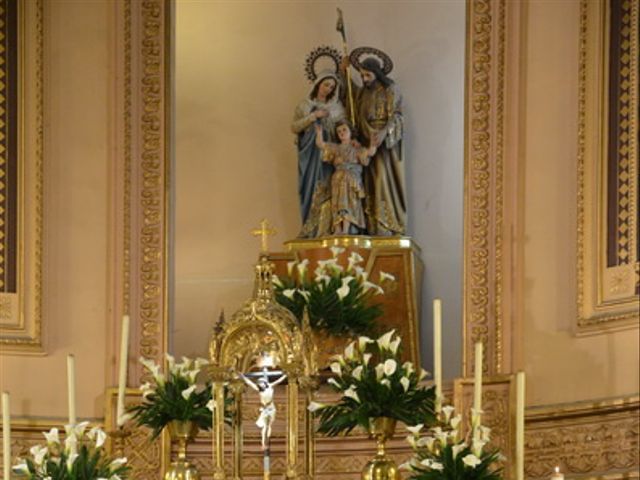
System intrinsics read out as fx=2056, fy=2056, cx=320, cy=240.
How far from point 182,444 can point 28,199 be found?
1.98 meters

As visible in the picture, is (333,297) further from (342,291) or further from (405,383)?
(405,383)

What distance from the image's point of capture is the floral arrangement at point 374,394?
870cm

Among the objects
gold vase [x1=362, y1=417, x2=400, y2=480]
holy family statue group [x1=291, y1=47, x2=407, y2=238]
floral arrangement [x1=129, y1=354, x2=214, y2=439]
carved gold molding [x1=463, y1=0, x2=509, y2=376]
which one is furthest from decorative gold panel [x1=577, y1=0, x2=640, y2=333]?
floral arrangement [x1=129, y1=354, x2=214, y2=439]

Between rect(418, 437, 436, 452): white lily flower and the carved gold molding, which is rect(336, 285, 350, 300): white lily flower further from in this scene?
rect(418, 437, 436, 452): white lily flower

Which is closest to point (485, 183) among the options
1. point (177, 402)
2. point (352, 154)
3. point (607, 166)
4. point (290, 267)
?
point (607, 166)

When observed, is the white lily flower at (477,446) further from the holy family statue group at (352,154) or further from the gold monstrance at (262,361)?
the holy family statue group at (352,154)

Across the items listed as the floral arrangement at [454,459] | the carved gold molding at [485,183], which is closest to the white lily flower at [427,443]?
the floral arrangement at [454,459]

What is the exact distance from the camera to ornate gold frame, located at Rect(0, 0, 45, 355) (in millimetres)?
10227

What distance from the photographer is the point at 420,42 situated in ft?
37.1

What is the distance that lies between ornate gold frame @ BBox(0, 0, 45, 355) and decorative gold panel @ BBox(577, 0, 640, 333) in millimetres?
2695

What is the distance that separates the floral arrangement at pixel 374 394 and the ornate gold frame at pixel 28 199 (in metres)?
1.99

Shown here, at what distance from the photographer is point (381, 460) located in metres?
8.59

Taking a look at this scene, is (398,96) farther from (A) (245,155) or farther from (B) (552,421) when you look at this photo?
(B) (552,421)

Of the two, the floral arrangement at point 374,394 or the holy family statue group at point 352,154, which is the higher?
the holy family statue group at point 352,154
